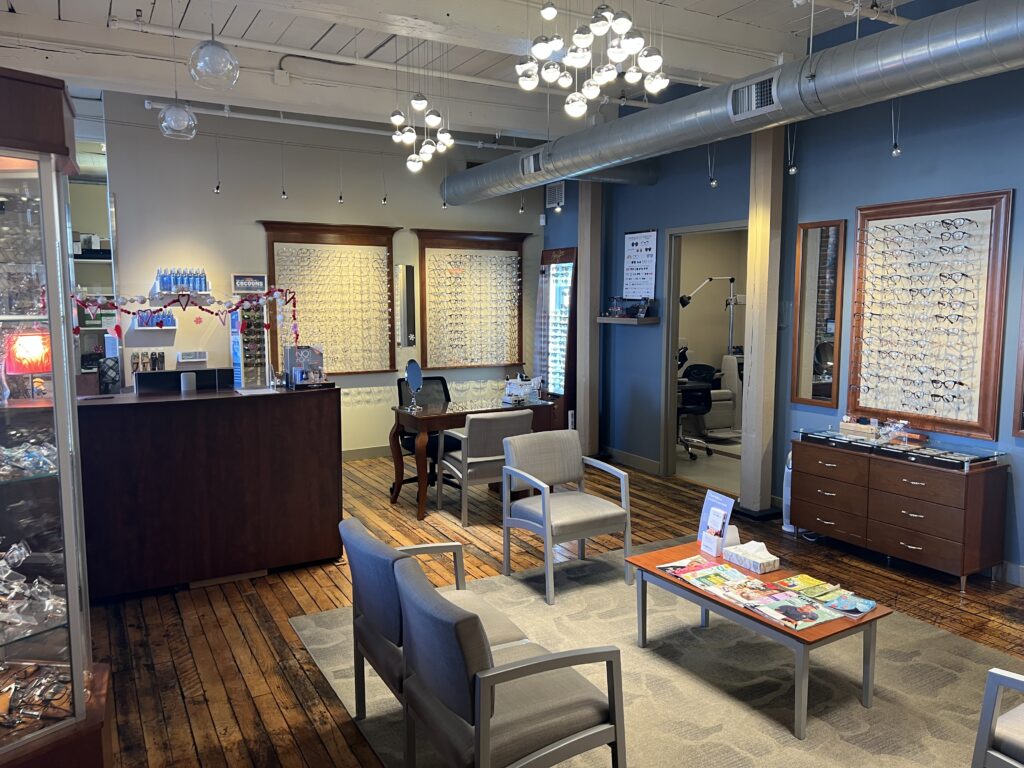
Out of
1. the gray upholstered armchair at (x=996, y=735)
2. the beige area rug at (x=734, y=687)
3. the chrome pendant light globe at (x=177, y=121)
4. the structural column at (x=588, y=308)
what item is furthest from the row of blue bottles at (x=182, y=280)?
the gray upholstered armchair at (x=996, y=735)

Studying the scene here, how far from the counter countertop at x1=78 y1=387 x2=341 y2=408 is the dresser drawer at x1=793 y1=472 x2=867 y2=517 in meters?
3.35

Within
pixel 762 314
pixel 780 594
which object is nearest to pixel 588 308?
pixel 762 314

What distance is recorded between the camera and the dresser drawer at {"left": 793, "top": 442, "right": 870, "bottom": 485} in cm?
473

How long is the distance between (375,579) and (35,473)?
3.65 feet

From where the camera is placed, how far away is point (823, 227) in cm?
537

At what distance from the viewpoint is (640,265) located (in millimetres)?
7324

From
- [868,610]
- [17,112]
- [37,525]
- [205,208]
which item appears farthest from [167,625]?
[205,208]

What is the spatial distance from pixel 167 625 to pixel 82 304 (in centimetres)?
234

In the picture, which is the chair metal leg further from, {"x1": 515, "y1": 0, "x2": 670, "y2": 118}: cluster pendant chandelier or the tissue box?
{"x1": 515, "y1": 0, "x2": 670, "y2": 118}: cluster pendant chandelier

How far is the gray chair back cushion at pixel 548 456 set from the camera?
4.57m

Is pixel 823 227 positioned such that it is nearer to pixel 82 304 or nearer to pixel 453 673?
pixel 453 673

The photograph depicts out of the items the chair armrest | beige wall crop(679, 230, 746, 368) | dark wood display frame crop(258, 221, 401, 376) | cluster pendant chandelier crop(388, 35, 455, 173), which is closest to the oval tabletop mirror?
cluster pendant chandelier crop(388, 35, 455, 173)

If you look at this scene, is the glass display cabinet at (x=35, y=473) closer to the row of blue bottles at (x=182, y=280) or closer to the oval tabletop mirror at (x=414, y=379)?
the oval tabletop mirror at (x=414, y=379)

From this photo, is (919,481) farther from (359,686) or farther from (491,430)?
(359,686)
